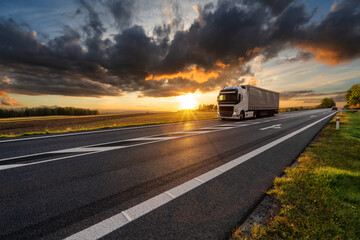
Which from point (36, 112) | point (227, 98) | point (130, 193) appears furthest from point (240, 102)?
point (36, 112)

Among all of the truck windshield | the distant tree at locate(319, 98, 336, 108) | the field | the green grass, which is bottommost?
the field

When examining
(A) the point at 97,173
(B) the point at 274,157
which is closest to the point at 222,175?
(B) the point at 274,157

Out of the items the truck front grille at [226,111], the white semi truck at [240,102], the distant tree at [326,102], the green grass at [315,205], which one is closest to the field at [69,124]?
the truck front grille at [226,111]

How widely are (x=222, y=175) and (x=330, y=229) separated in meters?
1.67

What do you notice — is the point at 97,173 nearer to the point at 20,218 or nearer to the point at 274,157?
the point at 20,218

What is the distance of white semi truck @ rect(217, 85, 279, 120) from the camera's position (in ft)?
50.6

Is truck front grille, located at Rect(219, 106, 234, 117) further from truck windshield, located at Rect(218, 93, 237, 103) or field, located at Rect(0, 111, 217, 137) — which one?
field, located at Rect(0, 111, 217, 137)

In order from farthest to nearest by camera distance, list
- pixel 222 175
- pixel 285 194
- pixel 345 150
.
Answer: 1. pixel 345 150
2. pixel 222 175
3. pixel 285 194

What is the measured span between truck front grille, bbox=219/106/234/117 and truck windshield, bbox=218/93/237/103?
26.2 inches

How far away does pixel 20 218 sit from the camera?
190cm

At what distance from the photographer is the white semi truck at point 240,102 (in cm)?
1544

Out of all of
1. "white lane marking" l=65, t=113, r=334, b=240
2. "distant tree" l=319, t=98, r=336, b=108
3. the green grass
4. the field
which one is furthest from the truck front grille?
"distant tree" l=319, t=98, r=336, b=108

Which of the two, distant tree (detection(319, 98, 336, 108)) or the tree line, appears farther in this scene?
distant tree (detection(319, 98, 336, 108))

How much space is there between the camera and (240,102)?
15570 millimetres
